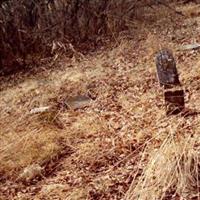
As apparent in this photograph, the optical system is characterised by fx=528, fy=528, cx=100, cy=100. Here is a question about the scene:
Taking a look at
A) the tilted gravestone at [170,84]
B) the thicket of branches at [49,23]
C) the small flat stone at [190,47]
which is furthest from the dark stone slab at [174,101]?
the thicket of branches at [49,23]

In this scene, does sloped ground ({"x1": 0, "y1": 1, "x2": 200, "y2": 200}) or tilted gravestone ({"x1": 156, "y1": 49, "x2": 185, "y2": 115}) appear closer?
sloped ground ({"x1": 0, "y1": 1, "x2": 200, "y2": 200})

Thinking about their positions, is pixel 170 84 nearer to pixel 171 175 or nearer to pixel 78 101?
pixel 171 175

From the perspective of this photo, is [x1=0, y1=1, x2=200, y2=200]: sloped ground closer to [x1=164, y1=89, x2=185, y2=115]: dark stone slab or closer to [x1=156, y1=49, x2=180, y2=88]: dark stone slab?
[x1=164, y1=89, x2=185, y2=115]: dark stone slab

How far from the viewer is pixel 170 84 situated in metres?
4.53

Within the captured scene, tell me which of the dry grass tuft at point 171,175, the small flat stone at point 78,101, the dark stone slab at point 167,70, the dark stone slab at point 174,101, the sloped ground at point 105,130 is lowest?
the small flat stone at point 78,101

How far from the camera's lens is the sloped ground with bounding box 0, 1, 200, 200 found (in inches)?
149

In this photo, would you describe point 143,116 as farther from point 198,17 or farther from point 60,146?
point 198,17

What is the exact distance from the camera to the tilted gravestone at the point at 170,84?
14.7ft

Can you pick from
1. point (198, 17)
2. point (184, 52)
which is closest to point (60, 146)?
point (184, 52)

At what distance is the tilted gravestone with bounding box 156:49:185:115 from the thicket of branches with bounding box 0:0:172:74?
3622 mm

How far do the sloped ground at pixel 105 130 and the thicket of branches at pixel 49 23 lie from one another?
0.59m

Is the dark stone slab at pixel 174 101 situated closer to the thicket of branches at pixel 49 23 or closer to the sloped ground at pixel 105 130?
the sloped ground at pixel 105 130

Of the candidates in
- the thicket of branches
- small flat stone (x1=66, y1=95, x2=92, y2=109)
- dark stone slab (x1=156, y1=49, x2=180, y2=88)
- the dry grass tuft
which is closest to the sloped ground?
the dry grass tuft

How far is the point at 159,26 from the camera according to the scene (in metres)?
8.90
